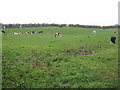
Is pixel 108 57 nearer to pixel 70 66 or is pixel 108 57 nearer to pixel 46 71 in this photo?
pixel 70 66

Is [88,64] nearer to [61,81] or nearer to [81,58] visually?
[81,58]

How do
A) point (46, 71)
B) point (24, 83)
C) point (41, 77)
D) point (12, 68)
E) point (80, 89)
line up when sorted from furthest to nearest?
point (12, 68) < point (46, 71) < point (41, 77) < point (24, 83) < point (80, 89)

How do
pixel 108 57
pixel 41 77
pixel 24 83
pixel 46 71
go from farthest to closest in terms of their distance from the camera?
pixel 108 57 → pixel 46 71 → pixel 41 77 → pixel 24 83

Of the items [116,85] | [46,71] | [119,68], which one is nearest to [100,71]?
[119,68]

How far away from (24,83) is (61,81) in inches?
98.0

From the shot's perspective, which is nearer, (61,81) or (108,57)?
(61,81)

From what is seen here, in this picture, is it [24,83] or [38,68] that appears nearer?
[24,83]

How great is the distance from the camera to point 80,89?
42.8 ft

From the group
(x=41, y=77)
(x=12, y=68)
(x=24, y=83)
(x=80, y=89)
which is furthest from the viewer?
(x=12, y=68)

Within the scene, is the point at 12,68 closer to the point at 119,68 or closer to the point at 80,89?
the point at 80,89

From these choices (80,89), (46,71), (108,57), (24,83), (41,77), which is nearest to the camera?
(80,89)

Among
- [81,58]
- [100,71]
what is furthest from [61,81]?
[81,58]

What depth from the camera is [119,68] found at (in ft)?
53.7

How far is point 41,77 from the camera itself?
15.4 meters
